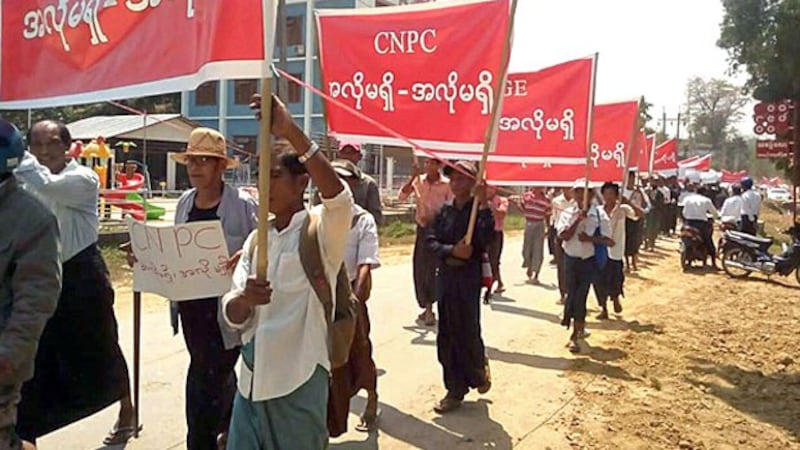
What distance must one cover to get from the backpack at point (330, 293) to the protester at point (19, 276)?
734 mm

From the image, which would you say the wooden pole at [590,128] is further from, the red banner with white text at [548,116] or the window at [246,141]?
the window at [246,141]

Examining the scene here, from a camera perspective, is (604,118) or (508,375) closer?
(508,375)

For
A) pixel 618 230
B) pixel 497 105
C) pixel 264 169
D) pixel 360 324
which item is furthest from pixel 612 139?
pixel 264 169

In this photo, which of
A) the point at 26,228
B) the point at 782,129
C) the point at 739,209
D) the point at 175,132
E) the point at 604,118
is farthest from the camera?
the point at 175,132

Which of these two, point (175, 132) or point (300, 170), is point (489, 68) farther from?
point (175, 132)

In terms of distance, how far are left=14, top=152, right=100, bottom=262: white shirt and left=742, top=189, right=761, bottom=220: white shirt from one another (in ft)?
48.1

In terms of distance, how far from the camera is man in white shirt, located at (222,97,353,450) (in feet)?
8.65

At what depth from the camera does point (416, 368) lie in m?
6.01

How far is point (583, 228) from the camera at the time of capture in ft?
23.5

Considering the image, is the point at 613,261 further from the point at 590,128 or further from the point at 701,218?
the point at 701,218

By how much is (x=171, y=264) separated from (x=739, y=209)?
14405 mm

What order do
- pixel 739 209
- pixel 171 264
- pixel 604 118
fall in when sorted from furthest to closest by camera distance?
pixel 739 209 → pixel 604 118 → pixel 171 264

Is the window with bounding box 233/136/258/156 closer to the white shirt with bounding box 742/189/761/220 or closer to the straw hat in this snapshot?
the white shirt with bounding box 742/189/761/220

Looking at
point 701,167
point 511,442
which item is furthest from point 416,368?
point 701,167
